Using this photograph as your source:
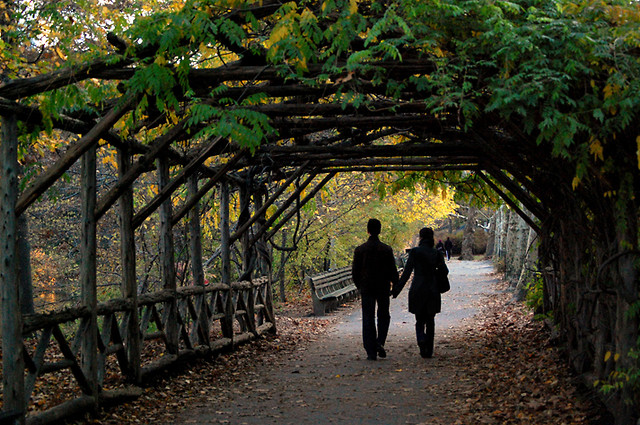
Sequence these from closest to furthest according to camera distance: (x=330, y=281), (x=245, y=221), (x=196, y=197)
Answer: (x=196, y=197) < (x=245, y=221) < (x=330, y=281)

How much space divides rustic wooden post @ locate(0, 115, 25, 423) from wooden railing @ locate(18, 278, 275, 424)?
0.59 ft

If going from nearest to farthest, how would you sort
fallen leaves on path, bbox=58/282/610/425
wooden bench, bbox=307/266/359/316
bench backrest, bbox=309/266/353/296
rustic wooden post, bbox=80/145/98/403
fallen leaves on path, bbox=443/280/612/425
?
fallen leaves on path, bbox=443/280/612/425, fallen leaves on path, bbox=58/282/610/425, rustic wooden post, bbox=80/145/98/403, wooden bench, bbox=307/266/359/316, bench backrest, bbox=309/266/353/296

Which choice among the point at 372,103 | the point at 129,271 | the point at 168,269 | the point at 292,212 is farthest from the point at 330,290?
the point at 372,103

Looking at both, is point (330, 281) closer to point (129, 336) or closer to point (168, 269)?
point (168, 269)

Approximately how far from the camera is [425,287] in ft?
34.3

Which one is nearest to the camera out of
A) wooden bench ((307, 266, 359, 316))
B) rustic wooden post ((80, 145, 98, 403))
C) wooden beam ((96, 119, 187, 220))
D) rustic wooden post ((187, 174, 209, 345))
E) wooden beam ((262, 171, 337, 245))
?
rustic wooden post ((80, 145, 98, 403))

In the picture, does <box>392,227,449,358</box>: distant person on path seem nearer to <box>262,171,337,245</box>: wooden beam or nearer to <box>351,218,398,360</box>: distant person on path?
<box>351,218,398,360</box>: distant person on path

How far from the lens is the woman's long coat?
409 inches

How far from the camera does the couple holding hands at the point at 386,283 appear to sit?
10.4 meters

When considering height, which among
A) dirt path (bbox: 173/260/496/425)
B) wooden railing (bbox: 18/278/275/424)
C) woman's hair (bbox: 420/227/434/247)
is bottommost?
dirt path (bbox: 173/260/496/425)

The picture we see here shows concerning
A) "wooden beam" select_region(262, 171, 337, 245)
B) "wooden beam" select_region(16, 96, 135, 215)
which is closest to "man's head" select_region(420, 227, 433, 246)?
"wooden beam" select_region(262, 171, 337, 245)

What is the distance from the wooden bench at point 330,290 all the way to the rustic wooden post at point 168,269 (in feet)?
30.6

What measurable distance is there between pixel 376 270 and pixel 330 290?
10830 millimetres

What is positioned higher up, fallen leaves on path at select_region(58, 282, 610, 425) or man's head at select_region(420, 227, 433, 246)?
man's head at select_region(420, 227, 433, 246)
